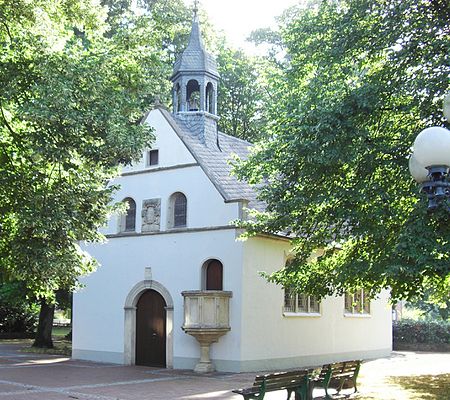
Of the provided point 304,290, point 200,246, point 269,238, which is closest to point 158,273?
point 200,246

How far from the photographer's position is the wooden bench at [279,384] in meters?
11.8

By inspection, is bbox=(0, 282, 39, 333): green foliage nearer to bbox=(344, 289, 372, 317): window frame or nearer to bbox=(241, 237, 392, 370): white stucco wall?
bbox=(344, 289, 372, 317): window frame

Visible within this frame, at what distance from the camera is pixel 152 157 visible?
78.3 ft

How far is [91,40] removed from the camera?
13.6 m

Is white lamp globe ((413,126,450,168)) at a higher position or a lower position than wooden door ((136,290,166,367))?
higher

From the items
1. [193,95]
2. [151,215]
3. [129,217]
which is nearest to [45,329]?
[129,217]

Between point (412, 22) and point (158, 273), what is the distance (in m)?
12.5

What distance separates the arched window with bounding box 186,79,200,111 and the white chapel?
50mm

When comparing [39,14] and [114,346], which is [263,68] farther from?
[114,346]

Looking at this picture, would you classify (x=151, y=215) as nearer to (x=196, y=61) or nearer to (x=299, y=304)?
(x=299, y=304)

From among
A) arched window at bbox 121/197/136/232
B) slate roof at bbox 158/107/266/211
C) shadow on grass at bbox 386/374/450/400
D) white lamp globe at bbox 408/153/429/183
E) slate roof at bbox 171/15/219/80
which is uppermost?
slate roof at bbox 171/15/219/80

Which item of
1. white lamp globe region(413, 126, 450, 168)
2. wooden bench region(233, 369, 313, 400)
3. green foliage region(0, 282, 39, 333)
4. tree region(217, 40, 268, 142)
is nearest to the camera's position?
white lamp globe region(413, 126, 450, 168)

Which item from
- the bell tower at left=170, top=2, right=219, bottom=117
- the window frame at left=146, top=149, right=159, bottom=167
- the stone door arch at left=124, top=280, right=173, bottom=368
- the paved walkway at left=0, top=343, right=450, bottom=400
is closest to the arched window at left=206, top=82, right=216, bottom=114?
the bell tower at left=170, top=2, right=219, bottom=117

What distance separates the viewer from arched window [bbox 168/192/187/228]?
74.5 feet
